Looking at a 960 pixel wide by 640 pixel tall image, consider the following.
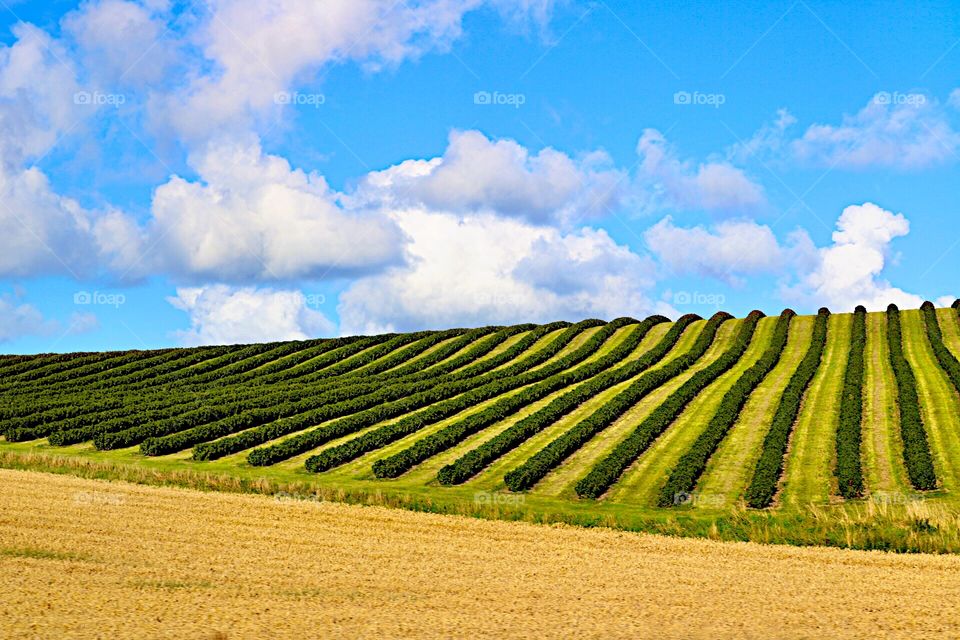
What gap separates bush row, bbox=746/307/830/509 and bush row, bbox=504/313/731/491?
30.3 feet

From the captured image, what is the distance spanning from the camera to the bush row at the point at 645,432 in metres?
39.7

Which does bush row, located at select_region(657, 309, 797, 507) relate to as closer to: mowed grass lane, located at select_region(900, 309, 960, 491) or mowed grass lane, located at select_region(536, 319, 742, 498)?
mowed grass lane, located at select_region(536, 319, 742, 498)

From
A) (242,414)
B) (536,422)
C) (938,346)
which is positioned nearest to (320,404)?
(242,414)

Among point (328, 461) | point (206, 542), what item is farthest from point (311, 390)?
point (206, 542)

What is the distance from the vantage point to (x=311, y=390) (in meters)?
67.9

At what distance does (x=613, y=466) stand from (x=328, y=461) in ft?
50.1

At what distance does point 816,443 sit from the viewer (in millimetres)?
46656

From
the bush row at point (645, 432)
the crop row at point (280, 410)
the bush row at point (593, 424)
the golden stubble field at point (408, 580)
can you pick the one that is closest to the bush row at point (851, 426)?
the bush row at point (645, 432)

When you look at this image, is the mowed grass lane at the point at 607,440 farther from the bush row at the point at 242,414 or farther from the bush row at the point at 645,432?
the bush row at the point at 242,414

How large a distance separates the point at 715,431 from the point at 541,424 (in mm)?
10385

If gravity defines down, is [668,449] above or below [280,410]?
below

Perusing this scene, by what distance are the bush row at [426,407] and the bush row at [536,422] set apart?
5.76 metres

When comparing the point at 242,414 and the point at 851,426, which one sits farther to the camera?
the point at 242,414

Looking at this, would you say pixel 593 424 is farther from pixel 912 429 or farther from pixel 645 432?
pixel 912 429
